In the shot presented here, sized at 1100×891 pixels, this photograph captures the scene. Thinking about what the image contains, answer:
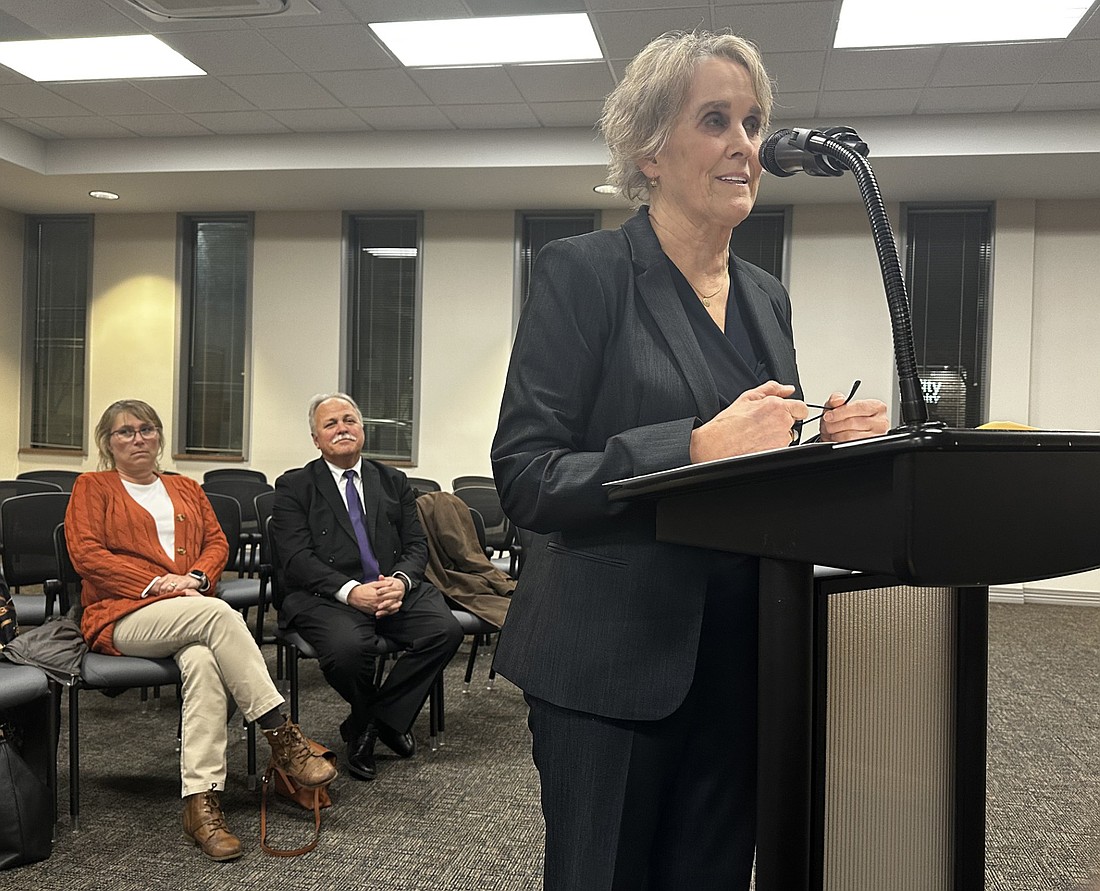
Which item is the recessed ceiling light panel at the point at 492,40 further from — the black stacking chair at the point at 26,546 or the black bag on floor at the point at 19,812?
the black bag on floor at the point at 19,812

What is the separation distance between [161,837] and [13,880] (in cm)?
42

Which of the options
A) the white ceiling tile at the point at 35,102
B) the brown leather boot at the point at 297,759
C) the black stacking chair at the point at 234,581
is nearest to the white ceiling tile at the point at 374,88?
the white ceiling tile at the point at 35,102

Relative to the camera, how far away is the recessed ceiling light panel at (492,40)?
5.35 m

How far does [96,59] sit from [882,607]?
6.40 metres

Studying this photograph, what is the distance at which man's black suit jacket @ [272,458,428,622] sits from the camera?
13.1ft

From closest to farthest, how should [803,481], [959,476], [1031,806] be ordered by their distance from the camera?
[959,476]
[803,481]
[1031,806]

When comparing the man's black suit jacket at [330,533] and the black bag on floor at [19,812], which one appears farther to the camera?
the man's black suit jacket at [330,533]

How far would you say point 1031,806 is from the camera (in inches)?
135

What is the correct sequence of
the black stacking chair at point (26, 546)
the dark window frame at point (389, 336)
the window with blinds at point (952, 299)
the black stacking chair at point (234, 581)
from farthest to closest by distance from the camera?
the dark window frame at point (389, 336), the window with blinds at point (952, 299), the black stacking chair at point (234, 581), the black stacking chair at point (26, 546)

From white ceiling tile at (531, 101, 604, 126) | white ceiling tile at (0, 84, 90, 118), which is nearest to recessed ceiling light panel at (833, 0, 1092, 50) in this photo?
white ceiling tile at (531, 101, 604, 126)

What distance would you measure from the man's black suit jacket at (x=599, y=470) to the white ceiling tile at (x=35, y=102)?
6620 mm

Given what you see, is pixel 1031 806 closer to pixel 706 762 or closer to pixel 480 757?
pixel 480 757

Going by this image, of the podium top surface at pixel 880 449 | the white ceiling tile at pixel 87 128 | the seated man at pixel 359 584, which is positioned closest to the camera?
the podium top surface at pixel 880 449

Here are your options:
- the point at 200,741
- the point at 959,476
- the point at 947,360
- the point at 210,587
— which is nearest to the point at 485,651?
the point at 210,587
